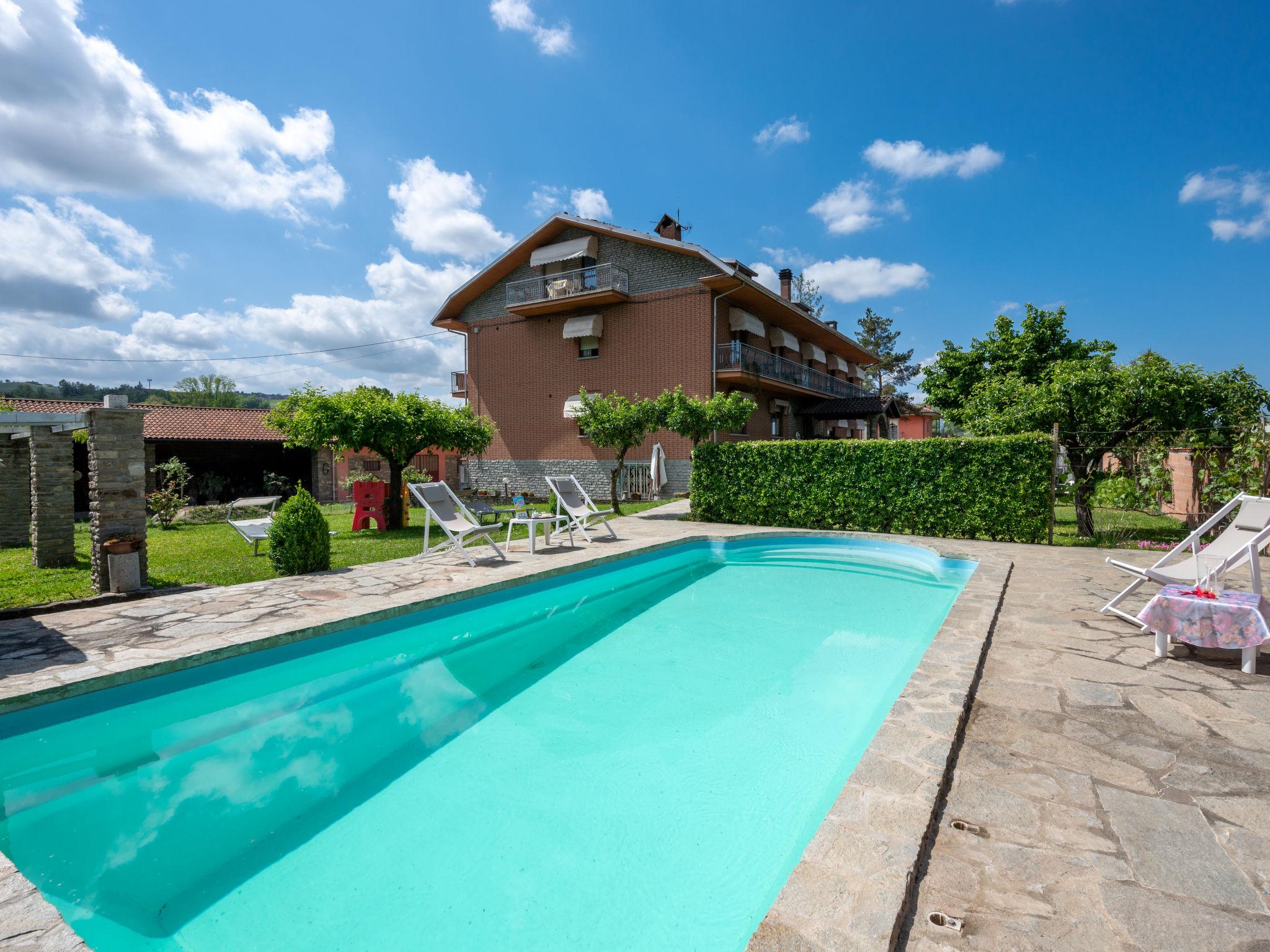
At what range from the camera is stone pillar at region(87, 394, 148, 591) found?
6.07 meters

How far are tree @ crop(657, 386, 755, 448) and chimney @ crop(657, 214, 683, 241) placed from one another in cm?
996

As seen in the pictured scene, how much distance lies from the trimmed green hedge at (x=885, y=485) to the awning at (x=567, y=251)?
969 cm

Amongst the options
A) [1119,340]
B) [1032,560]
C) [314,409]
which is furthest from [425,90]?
[1119,340]

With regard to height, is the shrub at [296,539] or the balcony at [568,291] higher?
the balcony at [568,291]

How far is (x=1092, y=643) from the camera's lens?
15.2 ft

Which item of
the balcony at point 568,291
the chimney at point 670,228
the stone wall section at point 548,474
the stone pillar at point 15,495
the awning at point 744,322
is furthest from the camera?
the chimney at point 670,228

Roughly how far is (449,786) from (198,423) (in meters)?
23.7

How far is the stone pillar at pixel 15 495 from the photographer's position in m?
9.02

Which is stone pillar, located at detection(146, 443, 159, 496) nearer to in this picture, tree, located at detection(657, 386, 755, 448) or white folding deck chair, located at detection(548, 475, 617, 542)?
white folding deck chair, located at detection(548, 475, 617, 542)

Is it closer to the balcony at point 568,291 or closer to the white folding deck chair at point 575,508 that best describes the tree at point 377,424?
the white folding deck chair at point 575,508

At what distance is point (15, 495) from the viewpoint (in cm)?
945

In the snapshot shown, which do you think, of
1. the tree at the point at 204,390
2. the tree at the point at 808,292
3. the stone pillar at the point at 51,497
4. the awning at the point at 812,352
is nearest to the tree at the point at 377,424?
the stone pillar at the point at 51,497

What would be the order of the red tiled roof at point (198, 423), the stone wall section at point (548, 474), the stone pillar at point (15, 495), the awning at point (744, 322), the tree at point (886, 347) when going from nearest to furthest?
1. the stone pillar at point (15, 495)
2. the stone wall section at point (548, 474)
3. the awning at point (744, 322)
4. the red tiled roof at point (198, 423)
5. the tree at point (886, 347)

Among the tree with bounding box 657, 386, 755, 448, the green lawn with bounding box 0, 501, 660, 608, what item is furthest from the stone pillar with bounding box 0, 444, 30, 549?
the tree with bounding box 657, 386, 755, 448
